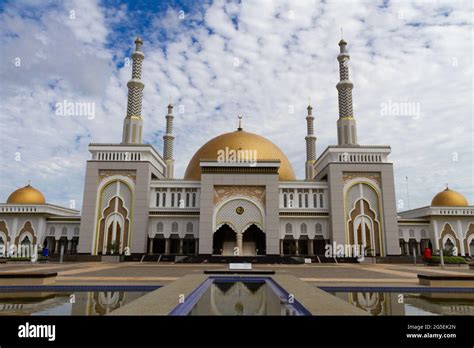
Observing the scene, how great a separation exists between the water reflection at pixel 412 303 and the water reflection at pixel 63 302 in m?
5.44

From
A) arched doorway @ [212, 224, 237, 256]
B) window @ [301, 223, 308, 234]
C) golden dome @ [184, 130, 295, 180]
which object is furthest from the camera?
golden dome @ [184, 130, 295, 180]

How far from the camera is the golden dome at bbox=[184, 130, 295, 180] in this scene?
1599 inches

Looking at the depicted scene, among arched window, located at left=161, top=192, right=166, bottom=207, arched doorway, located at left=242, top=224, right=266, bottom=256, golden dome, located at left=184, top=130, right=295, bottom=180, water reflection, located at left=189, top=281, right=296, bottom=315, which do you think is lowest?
water reflection, located at left=189, top=281, right=296, bottom=315

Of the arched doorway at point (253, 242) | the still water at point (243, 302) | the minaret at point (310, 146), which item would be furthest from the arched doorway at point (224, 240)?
the still water at point (243, 302)

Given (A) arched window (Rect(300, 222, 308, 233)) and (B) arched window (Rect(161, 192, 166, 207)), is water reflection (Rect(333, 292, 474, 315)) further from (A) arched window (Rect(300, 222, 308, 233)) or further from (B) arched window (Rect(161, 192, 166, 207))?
(B) arched window (Rect(161, 192, 166, 207))

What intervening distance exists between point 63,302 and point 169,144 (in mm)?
37532

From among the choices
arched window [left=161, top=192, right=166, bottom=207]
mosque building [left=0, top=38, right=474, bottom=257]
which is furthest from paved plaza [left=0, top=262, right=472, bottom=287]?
arched window [left=161, top=192, right=166, bottom=207]

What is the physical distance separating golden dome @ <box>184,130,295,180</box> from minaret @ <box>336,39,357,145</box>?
8.45 meters

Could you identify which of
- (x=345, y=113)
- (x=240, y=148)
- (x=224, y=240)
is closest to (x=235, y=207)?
(x=224, y=240)

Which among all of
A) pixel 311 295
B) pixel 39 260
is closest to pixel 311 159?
pixel 39 260

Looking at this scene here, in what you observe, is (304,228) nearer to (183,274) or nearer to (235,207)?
(235,207)

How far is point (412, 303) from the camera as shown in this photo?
8.45m
